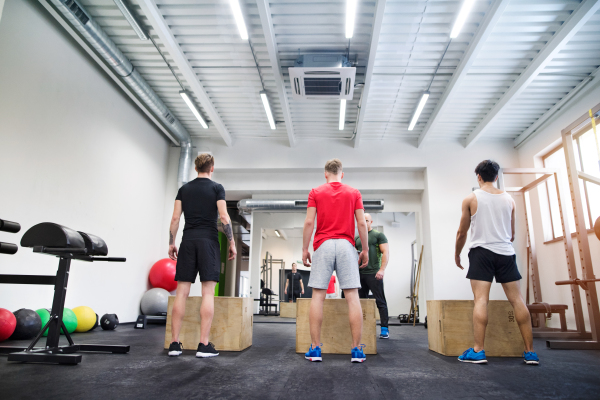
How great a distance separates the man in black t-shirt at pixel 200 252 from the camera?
2807mm

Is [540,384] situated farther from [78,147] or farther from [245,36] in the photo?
[78,147]

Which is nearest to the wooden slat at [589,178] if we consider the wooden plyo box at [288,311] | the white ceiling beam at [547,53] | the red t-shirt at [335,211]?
the white ceiling beam at [547,53]

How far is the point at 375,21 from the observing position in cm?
442

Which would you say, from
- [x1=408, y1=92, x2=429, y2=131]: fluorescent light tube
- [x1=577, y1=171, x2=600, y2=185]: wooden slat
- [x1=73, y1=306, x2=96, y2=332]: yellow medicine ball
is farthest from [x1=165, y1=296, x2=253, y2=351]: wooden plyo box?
[x1=408, y1=92, x2=429, y2=131]: fluorescent light tube

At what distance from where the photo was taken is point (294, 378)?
2.07m

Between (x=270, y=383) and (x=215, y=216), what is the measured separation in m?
1.41

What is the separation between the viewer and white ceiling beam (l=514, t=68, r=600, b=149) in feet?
19.0

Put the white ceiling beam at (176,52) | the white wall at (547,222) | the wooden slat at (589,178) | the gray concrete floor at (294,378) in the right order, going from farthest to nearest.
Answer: the white wall at (547,222) < the white ceiling beam at (176,52) < the wooden slat at (589,178) < the gray concrete floor at (294,378)

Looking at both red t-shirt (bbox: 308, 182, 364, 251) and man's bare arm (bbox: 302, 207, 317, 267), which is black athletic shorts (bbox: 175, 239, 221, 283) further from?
red t-shirt (bbox: 308, 182, 364, 251)

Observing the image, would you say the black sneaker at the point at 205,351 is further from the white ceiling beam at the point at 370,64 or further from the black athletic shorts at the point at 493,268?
the white ceiling beam at the point at 370,64

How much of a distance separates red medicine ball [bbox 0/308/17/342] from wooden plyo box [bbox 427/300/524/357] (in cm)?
366

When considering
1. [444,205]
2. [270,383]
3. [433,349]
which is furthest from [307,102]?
[270,383]

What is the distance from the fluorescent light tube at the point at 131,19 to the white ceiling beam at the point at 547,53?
196 inches

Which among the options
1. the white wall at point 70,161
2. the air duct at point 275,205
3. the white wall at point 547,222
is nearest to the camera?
the white wall at point 70,161
